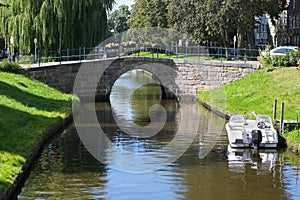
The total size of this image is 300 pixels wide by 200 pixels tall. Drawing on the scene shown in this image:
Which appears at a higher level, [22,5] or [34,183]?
[22,5]

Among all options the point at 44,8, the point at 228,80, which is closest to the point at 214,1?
the point at 228,80

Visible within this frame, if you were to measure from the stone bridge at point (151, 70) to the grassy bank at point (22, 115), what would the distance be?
12.6 feet

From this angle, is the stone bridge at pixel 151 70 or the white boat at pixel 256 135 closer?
the white boat at pixel 256 135

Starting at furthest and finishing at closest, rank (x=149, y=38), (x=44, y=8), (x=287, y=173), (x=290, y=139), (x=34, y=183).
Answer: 1. (x=149, y=38)
2. (x=44, y=8)
3. (x=290, y=139)
4. (x=287, y=173)
5. (x=34, y=183)

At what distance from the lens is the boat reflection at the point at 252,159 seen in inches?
862

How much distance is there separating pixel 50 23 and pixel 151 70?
8.84 metres

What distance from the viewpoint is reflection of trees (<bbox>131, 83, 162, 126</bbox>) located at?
117 ft

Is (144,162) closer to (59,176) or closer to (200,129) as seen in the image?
(59,176)

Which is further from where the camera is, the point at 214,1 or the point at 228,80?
the point at 214,1

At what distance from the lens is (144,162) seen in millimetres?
22703

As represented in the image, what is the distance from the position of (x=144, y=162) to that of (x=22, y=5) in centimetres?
2671

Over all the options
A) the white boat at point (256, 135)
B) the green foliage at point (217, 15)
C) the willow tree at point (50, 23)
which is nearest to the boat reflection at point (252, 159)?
the white boat at point (256, 135)

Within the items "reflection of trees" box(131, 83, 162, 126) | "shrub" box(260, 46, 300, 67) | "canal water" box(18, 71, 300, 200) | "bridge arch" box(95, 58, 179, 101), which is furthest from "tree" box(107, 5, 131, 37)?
"canal water" box(18, 71, 300, 200)

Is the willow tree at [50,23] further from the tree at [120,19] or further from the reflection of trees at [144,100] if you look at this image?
the tree at [120,19]
